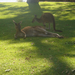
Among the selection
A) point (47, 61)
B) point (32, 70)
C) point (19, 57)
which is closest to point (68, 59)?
point (47, 61)

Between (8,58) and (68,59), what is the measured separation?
1773mm

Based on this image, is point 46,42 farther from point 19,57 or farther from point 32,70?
point 32,70

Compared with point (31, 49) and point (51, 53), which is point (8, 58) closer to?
point (31, 49)

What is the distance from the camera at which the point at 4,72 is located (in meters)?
3.59

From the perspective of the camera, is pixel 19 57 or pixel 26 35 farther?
pixel 26 35

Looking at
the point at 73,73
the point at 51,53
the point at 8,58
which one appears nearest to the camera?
the point at 73,73

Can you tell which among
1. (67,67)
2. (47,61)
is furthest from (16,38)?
(67,67)

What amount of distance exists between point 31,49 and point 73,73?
6.65 ft

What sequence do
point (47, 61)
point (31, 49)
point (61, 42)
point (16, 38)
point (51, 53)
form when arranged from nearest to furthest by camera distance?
point (47, 61) → point (51, 53) → point (31, 49) → point (61, 42) → point (16, 38)

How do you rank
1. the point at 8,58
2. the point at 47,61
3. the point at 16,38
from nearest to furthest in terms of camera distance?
the point at 47,61
the point at 8,58
the point at 16,38

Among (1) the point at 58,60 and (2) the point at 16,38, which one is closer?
(1) the point at 58,60

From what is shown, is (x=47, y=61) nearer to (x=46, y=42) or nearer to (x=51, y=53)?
(x=51, y=53)

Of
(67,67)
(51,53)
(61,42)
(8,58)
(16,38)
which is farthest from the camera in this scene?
(16,38)

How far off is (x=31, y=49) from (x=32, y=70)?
1.54m
